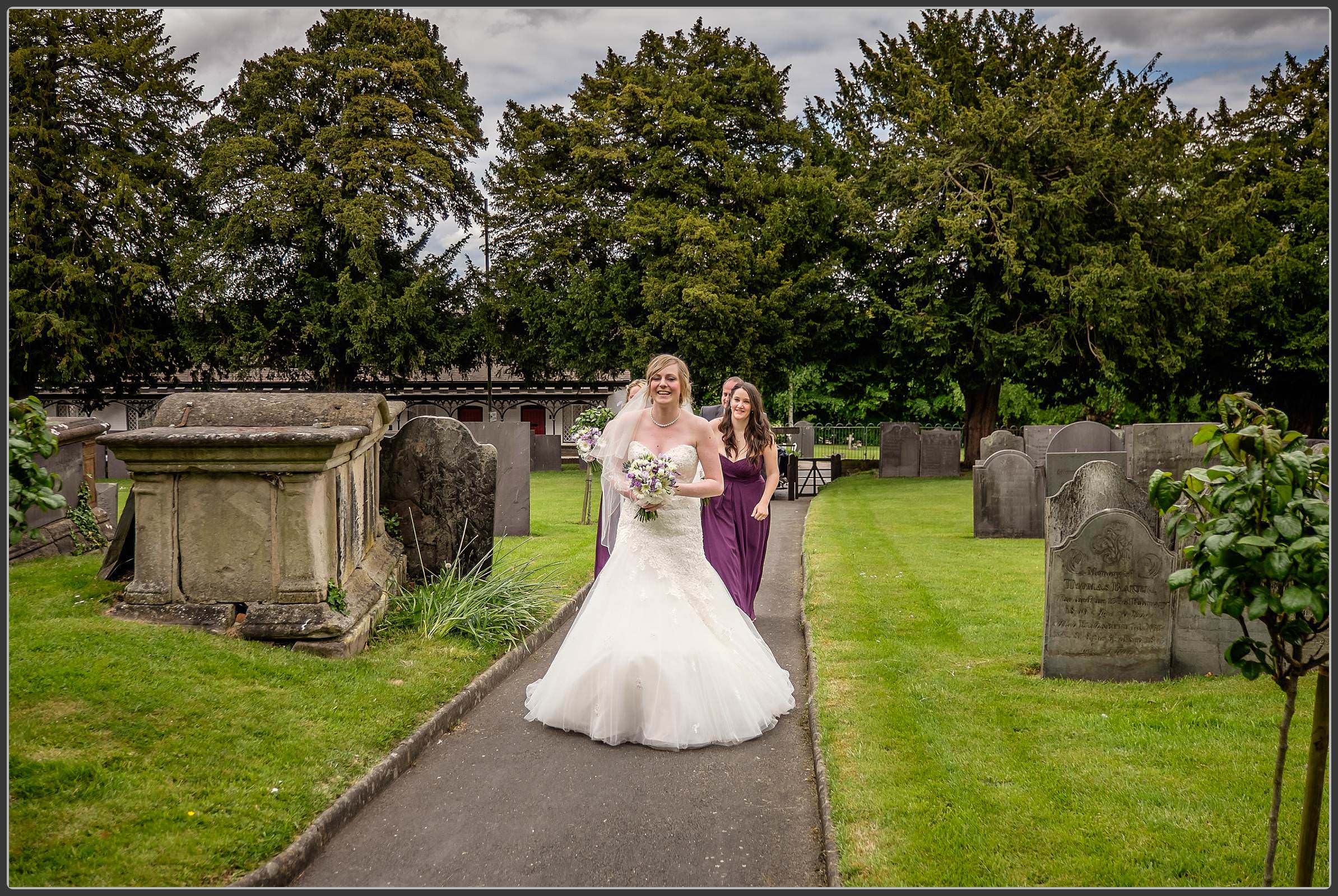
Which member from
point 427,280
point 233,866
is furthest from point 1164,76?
point 233,866

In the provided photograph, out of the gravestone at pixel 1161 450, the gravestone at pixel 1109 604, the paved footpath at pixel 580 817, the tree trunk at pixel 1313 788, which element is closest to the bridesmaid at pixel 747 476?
the paved footpath at pixel 580 817

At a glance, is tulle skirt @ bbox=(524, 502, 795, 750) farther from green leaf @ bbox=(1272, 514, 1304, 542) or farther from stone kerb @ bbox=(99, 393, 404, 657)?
green leaf @ bbox=(1272, 514, 1304, 542)

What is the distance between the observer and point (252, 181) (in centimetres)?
3034

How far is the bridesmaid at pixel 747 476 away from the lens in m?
8.80

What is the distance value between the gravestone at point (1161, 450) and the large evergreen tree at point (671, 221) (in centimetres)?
1834

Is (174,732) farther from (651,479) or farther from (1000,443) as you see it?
(1000,443)

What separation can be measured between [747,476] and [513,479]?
6.59 meters

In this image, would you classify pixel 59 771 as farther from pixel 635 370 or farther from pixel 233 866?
pixel 635 370

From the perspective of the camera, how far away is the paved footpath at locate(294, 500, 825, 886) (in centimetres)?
411

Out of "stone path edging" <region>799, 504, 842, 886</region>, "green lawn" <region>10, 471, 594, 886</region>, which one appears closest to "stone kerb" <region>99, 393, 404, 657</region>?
"green lawn" <region>10, 471, 594, 886</region>

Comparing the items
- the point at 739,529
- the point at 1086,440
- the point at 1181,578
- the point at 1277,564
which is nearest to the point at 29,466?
the point at 1181,578

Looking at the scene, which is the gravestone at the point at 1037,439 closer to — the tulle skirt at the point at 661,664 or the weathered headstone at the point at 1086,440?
the weathered headstone at the point at 1086,440

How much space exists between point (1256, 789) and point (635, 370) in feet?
80.2

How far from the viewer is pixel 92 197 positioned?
2858 centimetres
